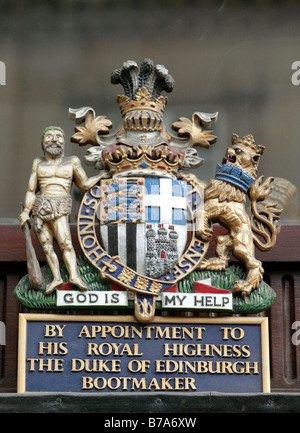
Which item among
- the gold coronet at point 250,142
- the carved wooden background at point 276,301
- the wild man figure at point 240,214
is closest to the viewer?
the wild man figure at point 240,214

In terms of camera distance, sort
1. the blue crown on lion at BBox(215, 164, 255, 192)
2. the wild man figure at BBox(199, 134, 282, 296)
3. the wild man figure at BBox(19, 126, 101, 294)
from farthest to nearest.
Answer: the blue crown on lion at BBox(215, 164, 255, 192), the wild man figure at BBox(199, 134, 282, 296), the wild man figure at BBox(19, 126, 101, 294)

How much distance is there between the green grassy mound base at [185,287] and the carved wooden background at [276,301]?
2.84 feet

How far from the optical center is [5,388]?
34.4ft

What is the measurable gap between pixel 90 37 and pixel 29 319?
13.1 ft

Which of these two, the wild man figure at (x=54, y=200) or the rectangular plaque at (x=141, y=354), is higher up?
the wild man figure at (x=54, y=200)

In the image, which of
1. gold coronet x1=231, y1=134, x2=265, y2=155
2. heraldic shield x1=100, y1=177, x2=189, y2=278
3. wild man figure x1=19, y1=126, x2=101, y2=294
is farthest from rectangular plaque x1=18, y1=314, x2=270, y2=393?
gold coronet x1=231, y1=134, x2=265, y2=155

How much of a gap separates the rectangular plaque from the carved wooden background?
887 mm

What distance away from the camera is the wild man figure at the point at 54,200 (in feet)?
32.3

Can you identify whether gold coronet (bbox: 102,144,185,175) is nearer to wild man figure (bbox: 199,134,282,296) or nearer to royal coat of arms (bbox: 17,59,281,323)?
royal coat of arms (bbox: 17,59,281,323)

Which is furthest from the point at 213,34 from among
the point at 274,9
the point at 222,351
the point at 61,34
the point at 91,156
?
the point at 222,351

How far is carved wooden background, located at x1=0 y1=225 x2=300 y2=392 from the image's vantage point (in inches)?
417

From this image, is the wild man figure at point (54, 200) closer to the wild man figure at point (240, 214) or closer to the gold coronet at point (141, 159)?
the gold coronet at point (141, 159)

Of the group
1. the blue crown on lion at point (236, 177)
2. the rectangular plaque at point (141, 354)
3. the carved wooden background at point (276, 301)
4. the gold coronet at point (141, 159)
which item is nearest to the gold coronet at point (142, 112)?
the gold coronet at point (141, 159)

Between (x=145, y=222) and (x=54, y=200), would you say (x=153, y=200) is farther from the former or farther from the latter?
(x=54, y=200)
